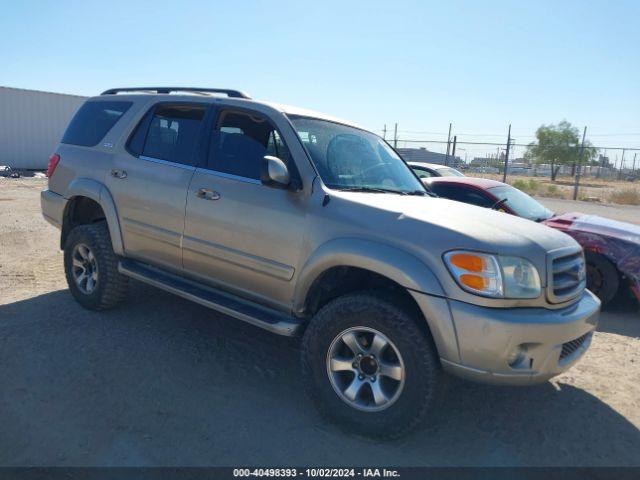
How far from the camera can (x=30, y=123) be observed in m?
22.8

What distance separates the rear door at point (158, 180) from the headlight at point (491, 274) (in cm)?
219

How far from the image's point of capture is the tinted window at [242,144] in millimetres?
3709

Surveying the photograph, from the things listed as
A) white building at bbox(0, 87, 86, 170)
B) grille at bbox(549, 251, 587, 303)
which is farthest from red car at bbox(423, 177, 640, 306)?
white building at bbox(0, 87, 86, 170)

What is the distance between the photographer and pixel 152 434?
9.78 ft

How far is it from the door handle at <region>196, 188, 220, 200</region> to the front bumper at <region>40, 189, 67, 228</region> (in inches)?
Result: 74.6

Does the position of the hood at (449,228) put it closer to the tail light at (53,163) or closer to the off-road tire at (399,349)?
the off-road tire at (399,349)

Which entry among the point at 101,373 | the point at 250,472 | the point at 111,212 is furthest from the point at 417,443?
the point at 111,212

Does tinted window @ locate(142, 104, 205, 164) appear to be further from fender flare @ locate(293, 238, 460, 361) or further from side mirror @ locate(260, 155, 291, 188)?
fender flare @ locate(293, 238, 460, 361)

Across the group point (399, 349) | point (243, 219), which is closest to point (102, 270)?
point (243, 219)

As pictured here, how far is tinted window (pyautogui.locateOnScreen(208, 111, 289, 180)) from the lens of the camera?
3709 millimetres

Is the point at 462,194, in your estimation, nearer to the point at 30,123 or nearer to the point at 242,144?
the point at 242,144

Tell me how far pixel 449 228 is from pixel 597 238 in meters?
3.56

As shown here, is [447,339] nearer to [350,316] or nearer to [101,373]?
[350,316]

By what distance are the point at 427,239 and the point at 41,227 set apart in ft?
27.0
